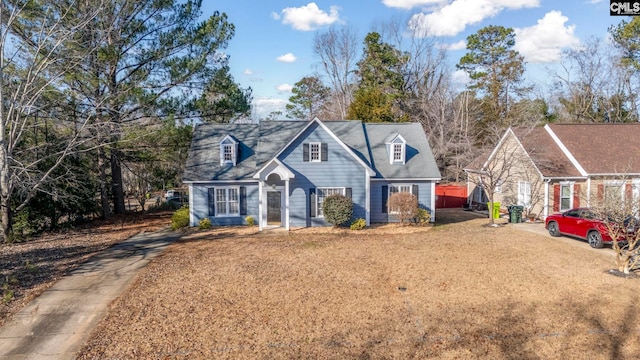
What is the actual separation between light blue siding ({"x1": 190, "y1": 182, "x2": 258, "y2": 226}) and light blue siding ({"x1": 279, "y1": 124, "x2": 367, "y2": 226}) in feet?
7.52

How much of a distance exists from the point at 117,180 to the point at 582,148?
28058 millimetres

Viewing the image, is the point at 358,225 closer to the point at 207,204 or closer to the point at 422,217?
the point at 422,217

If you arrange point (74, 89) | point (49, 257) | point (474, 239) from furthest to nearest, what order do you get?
1. point (74, 89)
2. point (474, 239)
3. point (49, 257)

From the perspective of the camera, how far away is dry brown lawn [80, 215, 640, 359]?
295 inches

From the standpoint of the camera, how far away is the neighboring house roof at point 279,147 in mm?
20500

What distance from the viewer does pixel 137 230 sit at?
64.1ft

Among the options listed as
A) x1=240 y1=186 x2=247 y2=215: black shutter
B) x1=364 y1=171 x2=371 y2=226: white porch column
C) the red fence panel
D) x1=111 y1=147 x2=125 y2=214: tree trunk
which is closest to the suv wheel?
x1=364 y1=171 x2=371 y2=226: white porch column

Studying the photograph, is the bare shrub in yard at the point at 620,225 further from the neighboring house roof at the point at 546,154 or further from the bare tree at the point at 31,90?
the bare tree at the point at 31,90

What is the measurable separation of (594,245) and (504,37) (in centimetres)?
3397

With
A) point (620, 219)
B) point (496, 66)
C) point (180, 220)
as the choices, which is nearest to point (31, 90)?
point (180, 220)

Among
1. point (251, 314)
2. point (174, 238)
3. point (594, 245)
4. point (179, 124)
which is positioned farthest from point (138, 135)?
point (594, 245)

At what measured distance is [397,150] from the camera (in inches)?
835

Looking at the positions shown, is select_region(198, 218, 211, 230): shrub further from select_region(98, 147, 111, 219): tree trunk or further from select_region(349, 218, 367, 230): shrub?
select_region(349, 218, 367, 230): shrub

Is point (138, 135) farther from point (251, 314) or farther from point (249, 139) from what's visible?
point (251, 314)
